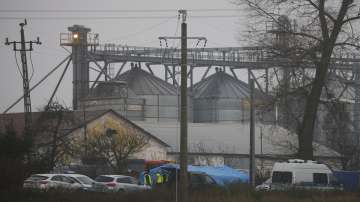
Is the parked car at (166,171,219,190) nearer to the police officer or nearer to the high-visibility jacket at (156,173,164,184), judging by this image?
the high-visibility jacket at (156,173,164,184)

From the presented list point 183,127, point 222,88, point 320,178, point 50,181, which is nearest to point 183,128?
point 183,127

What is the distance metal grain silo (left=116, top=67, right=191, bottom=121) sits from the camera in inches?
3546

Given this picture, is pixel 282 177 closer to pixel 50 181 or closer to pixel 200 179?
pixel 200 179

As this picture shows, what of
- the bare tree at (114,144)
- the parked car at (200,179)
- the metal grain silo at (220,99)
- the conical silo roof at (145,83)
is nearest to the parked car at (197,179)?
the parked car at (200,179)

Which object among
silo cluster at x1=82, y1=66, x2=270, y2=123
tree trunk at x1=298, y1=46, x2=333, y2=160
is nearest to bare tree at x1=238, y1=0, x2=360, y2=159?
tree trunk at x1=298, y1=46, x2=333, y2=160

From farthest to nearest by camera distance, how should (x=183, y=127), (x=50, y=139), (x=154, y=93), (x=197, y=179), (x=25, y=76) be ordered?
(x=154, y=93), (x=50, y=139), (x=25, y=76), (x=197, y=179), (x=183, y=127)

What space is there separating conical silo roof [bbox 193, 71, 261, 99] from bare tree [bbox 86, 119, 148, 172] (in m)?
20.9

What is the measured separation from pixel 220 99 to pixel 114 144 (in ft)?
92.6

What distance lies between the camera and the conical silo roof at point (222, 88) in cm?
9350

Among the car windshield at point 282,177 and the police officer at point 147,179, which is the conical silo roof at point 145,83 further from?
the car windshield at point 282,177

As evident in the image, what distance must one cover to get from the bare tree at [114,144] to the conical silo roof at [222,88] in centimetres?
2094

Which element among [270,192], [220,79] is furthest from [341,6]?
[220,79]

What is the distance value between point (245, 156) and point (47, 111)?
90.5 ft

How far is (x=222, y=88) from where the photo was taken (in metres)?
94.4
